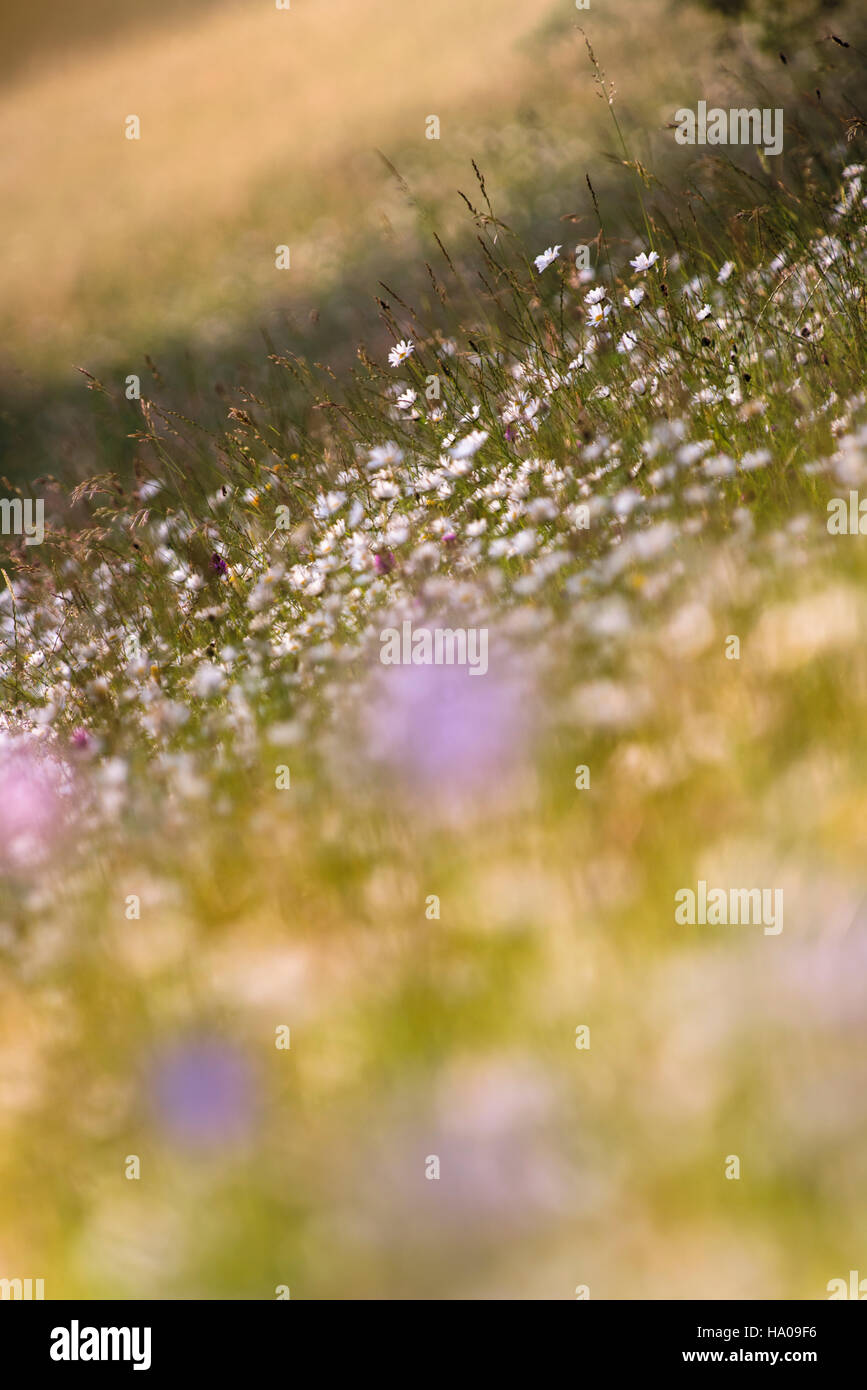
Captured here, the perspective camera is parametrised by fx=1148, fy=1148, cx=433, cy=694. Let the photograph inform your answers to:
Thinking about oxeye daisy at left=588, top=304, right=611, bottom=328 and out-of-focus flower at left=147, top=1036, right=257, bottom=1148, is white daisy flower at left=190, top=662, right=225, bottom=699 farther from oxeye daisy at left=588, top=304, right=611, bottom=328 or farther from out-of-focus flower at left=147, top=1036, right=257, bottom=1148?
out-of-focus flower at left=147, top=1036, right=257, bottom=1148

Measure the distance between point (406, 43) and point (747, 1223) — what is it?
72.7 feet

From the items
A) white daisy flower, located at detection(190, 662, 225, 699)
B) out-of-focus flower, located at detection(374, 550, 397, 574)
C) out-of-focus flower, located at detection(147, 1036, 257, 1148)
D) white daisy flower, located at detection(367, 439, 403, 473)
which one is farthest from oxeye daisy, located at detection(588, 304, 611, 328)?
out-of-focus flower, located at detection(147, 1036, 257, 1148)

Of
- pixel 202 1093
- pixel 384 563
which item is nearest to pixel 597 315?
pixel 384 563

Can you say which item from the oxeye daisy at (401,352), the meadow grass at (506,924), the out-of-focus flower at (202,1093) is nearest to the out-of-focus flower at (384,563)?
the meadow grass at (506,924)

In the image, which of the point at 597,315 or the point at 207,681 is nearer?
the point at 207,681

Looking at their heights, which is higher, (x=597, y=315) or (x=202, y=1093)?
(x=597, y=315)

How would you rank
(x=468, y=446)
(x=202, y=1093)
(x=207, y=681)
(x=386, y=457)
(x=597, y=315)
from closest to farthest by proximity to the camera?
1. (x=202, y=1093)
2. (x=207, y=681)
3. (x=468, y=446)
4. (x=597, y=315)
5. (x=386, y=457)

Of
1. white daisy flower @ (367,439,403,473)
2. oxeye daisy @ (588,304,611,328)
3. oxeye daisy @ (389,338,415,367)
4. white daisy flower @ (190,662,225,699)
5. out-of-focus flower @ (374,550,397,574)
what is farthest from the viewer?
oxeye daisy @ (389,338,415,367)

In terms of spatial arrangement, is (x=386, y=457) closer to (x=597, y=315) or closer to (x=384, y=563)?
(x=384, y=563)

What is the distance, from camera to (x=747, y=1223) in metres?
1.08

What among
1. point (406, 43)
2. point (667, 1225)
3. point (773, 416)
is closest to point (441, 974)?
point (667, 1225)

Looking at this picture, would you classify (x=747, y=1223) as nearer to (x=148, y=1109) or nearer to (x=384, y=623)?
(x=148, y=1109)

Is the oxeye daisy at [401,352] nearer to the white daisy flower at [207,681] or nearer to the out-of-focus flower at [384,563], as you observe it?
the out-of-focus flower at [384,563]

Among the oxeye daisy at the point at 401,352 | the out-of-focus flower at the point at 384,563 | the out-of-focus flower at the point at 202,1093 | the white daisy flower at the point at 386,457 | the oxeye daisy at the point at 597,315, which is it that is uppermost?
the oxeye daisy at the point at 401,352
